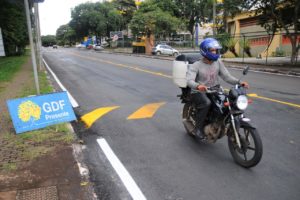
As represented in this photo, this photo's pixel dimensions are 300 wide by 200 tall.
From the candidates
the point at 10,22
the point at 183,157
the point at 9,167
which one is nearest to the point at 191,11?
the point at 10,22

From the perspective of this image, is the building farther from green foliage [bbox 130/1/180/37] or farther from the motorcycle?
the motorcycle

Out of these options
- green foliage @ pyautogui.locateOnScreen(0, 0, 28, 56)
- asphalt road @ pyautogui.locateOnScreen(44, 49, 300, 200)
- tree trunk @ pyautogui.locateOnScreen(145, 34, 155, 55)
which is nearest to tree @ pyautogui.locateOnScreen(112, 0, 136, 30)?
tree trunk @ pyautogui.locateOnScreen(145, 34, 155, 55)

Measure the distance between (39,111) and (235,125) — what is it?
403cm

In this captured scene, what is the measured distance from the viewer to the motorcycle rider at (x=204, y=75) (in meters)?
5.70

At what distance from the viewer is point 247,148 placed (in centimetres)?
521

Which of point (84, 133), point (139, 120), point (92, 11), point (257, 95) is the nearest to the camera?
point (84, 133)

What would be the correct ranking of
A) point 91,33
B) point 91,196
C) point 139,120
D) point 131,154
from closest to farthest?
1. point 91,196
2. point 131,154
3. point 139,120
4. point 91,33

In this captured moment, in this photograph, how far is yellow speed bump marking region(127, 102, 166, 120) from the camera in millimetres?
8656

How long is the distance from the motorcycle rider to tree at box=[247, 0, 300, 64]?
16.5 m

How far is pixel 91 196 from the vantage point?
447 cm

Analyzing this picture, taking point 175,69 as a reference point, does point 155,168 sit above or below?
below

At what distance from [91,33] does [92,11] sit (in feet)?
37.2

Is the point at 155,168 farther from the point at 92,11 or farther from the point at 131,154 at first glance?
the point at 92,11

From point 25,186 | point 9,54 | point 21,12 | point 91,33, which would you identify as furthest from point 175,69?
point 91,33
